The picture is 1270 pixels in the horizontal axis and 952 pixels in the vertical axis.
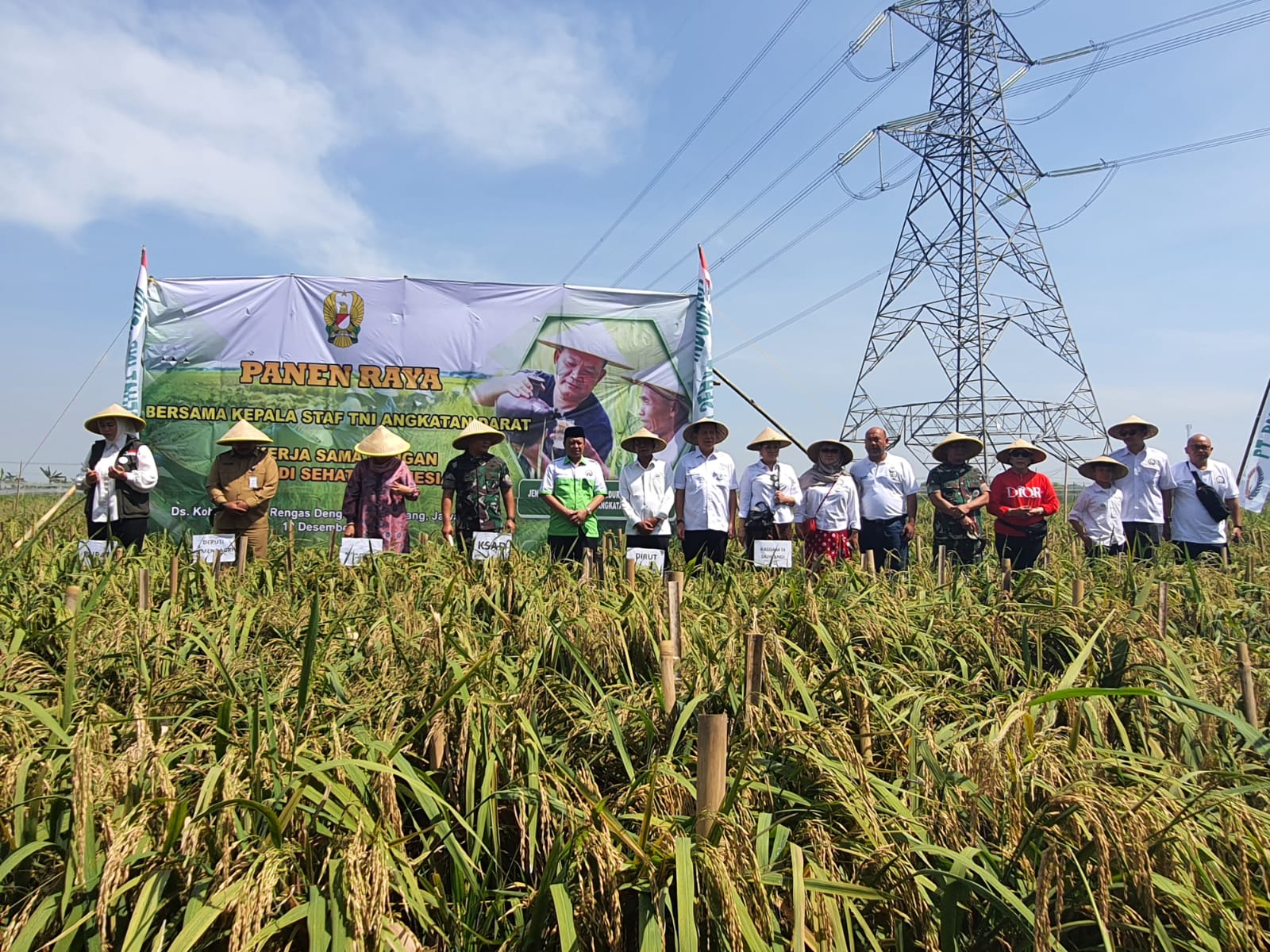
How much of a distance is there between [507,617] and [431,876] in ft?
4.24

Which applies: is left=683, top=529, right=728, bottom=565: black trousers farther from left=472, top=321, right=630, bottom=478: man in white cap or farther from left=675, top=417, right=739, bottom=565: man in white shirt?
left=472, top=321, right=630, bottom=478: man in white cap

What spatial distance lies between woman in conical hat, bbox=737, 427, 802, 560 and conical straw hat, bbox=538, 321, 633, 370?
6.78 ft

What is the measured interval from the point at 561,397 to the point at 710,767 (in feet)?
20.6

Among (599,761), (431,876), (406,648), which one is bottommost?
(431,876)

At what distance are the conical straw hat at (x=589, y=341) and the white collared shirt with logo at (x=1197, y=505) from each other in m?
4.94

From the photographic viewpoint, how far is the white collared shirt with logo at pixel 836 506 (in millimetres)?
6551

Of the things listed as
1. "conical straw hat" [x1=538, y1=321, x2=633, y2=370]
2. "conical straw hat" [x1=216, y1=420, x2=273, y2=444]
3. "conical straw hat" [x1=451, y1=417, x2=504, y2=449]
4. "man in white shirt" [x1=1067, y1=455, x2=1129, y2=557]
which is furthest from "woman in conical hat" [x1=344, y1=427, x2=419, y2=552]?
"man in white shirt" [x1=1067, y1=455, x2=1129, y2=557]

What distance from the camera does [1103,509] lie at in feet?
22.1

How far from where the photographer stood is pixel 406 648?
302 centimetres

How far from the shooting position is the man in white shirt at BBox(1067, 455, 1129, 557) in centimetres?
671

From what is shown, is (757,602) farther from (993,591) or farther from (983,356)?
(983,356)

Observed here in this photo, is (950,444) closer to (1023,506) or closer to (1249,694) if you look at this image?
(1023,506)

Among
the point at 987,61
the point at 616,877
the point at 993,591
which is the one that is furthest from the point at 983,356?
the point at 616,877

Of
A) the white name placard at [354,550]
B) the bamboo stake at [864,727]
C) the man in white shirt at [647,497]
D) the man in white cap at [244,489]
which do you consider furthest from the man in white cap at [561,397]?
the bamboo stake at [864,727]
